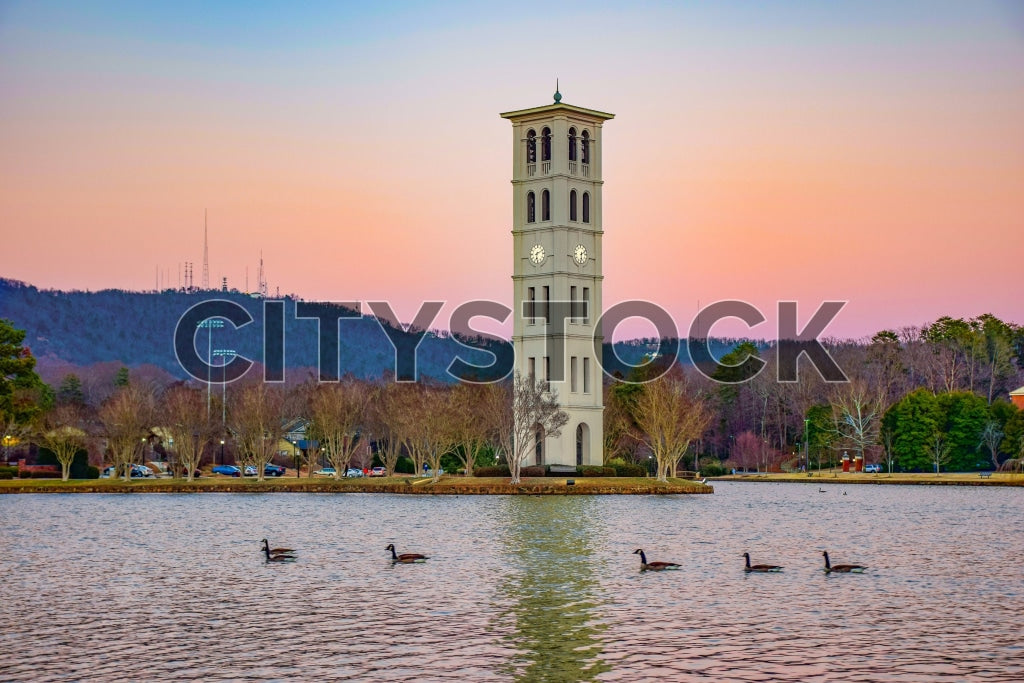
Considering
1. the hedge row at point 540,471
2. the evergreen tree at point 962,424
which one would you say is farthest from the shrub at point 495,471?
the evergreen tree at point 962,424

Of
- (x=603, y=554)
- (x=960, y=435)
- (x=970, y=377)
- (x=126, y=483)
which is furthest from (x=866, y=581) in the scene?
(x=970, y=377)

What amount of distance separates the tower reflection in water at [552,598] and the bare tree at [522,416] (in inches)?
1212

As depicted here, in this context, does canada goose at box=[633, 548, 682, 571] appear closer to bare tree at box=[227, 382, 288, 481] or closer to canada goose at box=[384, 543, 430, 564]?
canada goose at box=[384, 543, 430, 564]

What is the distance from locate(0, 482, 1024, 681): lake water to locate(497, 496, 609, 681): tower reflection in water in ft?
0.34

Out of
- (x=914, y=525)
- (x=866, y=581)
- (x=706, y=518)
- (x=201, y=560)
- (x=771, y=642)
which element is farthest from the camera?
(x=706, y=518)

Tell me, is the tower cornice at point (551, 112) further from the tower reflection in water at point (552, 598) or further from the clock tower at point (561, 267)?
the tower reflection in water at point (552, 598)

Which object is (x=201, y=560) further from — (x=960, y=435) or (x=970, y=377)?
(x=970, y=377)

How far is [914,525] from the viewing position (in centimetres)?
6375

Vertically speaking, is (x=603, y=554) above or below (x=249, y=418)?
below

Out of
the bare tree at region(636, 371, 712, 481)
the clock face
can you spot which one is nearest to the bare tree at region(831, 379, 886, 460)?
the bare tree at region(636, 371, 712, 481)

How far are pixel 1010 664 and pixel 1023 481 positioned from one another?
282 ft

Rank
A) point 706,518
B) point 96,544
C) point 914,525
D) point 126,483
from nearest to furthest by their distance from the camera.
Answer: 1. point 96,544
2. point 914,525
3. point 706,518
4. point 126,483

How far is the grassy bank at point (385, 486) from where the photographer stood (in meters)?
93.4

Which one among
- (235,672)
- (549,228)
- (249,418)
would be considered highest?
(549,228)
